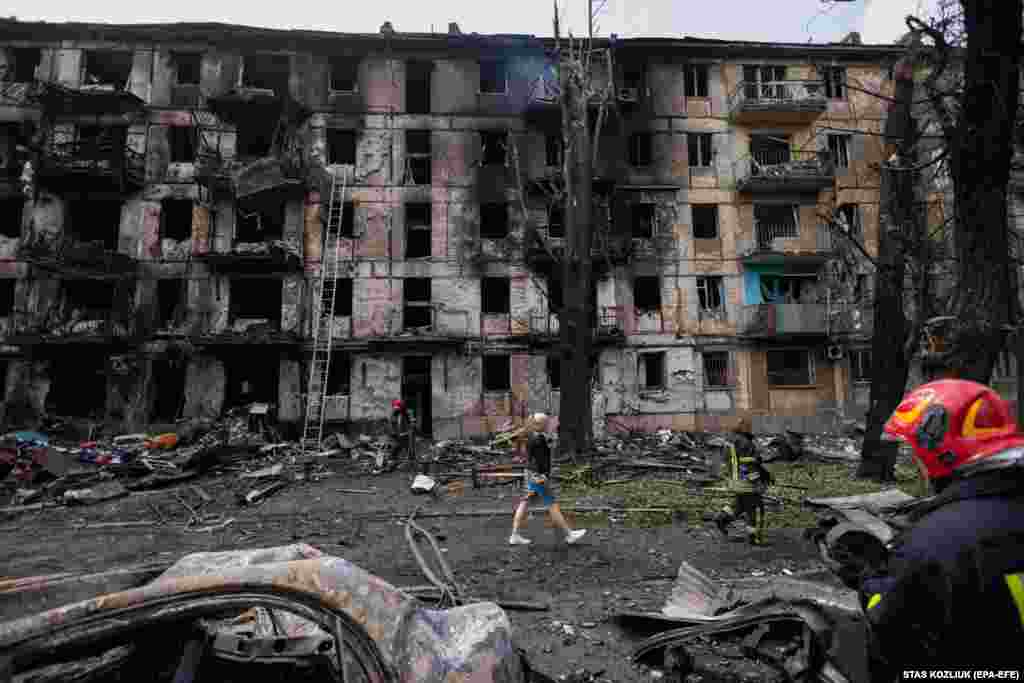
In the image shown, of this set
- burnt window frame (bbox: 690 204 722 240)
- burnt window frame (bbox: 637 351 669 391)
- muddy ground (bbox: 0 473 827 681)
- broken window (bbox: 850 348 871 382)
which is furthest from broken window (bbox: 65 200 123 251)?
broken window (bbox: 850 348 871 382)

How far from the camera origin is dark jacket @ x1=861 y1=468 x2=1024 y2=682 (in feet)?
4.59

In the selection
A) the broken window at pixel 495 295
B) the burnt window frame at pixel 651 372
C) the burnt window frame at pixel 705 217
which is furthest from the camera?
the burnt window frame at pixel 705 217

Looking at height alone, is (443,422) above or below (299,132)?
below

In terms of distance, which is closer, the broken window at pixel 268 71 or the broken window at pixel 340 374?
the broken window at pixel 340 374

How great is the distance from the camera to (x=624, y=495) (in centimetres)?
1015

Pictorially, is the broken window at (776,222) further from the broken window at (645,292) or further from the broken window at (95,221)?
the broken window at (95,221)

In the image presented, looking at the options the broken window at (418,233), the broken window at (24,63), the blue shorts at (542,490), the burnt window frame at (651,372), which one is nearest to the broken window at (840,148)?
the burnt window frame at (651,372)

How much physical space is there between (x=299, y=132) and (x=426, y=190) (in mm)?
5953

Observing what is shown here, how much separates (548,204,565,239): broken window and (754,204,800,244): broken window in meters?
8.70

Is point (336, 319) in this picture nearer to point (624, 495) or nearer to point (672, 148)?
point (624, 495)

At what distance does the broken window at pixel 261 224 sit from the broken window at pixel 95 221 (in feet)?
14.9

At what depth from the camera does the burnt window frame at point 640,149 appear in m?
22.0

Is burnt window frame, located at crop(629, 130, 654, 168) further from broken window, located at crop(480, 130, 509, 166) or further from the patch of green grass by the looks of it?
the patch of green grass

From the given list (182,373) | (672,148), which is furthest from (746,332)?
(182,373)
